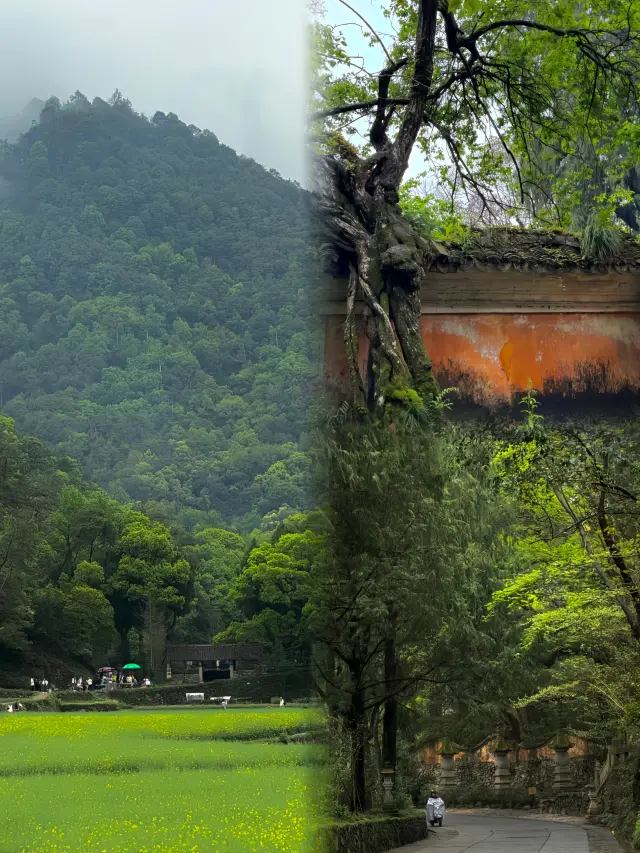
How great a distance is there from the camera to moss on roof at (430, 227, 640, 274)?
3.80 meters

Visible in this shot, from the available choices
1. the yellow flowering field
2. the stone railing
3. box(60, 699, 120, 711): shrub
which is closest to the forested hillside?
the yellow flowering field

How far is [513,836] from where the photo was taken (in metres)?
12.4

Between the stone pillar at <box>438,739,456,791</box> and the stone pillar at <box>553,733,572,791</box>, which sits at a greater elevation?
the stone pillar at <box>553,733,572,791</box>

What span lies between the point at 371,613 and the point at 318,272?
1257 millimetres

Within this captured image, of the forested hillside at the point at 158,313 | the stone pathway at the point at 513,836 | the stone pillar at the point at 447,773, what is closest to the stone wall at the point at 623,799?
the stone pathway at the point at 513,836

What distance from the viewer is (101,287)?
41.8 ft

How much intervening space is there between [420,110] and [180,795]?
3.44 metres

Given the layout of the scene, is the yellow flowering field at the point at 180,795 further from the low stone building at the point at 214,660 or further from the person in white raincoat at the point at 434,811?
the person in white raincoat at the point at 434,811

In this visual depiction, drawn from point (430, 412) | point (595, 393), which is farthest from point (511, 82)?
point (595, 393)

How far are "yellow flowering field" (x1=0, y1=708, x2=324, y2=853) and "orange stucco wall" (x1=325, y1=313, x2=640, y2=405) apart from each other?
175 centimetres

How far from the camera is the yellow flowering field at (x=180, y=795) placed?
1.92 m

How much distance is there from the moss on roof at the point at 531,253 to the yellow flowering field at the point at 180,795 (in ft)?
6.82

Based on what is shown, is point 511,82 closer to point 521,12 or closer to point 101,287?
point 521,12

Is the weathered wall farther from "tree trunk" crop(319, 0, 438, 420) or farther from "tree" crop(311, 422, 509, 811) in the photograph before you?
"tree trunk" crop(319, 0, 438, 420)
